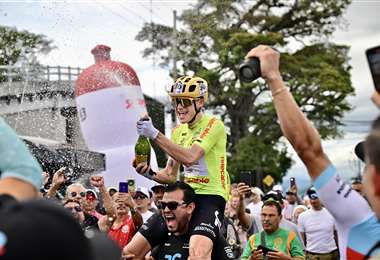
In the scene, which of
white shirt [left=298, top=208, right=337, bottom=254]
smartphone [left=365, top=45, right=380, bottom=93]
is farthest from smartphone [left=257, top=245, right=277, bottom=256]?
smartphone [left=365, top=45, right=380, bottom=93]

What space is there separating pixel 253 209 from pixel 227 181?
247 inches

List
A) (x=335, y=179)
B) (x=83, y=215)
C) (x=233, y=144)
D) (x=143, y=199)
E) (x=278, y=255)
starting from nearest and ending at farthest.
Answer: (x=335, y=179)
(x=278, y=255)
(x=83, y=215)
(x=143, y=199)
(x=233, y=144)

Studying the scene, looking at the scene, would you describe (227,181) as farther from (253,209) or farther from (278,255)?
(253,209)

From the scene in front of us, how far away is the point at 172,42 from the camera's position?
36.1 m

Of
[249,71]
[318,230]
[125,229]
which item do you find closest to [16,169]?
[249,71]

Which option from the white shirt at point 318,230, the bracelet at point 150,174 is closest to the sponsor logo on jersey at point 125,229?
the bracelet at point 150,174

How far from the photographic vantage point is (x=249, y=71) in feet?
10.3

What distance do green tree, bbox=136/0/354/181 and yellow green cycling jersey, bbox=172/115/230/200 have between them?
2837cm

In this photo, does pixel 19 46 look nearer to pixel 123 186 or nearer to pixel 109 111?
pixel 109 111

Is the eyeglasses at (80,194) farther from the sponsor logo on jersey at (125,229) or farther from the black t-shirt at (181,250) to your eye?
the black t-shirt at (181,250)

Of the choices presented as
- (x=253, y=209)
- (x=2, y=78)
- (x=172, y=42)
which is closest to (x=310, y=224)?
(x=253, y=209)

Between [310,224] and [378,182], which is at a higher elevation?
[378,182]

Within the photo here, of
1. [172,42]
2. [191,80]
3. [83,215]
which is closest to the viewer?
[191,80]

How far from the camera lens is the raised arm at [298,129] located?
302 cm
